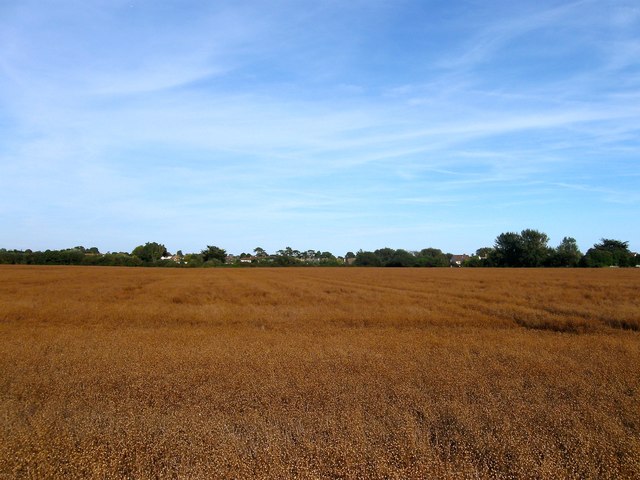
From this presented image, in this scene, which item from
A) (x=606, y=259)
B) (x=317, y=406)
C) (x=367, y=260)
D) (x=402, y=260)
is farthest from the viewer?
(x=367, y=260)

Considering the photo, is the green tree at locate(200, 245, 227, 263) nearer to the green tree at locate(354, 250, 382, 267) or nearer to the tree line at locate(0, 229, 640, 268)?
the tree line at locate(0, 229, 640, 268)

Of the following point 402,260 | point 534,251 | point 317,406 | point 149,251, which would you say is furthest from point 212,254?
point 317,406

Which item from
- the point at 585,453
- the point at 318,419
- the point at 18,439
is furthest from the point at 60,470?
the point at 585,453

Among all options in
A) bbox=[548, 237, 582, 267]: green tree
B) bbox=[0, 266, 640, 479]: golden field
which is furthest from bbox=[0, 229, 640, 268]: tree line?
bbox=[0, 266, 640, 479]: golden field

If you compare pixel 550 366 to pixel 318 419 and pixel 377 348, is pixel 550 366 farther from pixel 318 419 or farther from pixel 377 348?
pixel 318 419

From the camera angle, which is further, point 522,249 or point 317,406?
point 522,249

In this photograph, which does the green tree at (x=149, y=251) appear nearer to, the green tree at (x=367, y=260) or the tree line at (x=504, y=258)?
the tree line at (x=504, y=258)

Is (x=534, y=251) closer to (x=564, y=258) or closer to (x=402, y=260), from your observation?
(x=564, y=258)

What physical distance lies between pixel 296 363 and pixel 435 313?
10.2 m

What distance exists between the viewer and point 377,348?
958 cm

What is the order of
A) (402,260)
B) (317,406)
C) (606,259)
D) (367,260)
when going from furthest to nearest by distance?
1. (367,260)
2. (402,260)
3. (606,259)
4. (317,406)

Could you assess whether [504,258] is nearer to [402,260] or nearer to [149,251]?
[402,260]

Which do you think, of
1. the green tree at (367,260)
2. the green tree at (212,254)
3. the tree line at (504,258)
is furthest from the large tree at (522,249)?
the green tree at (212,254)

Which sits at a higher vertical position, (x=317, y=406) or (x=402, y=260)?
(x=402, y=260)
